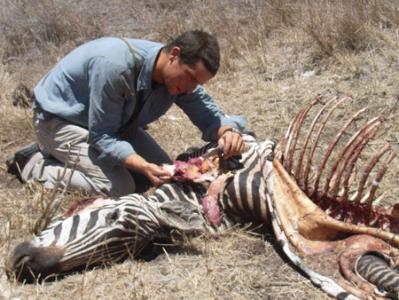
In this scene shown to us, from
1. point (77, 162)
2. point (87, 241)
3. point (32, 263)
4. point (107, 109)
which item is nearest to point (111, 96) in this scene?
point (107, 109)

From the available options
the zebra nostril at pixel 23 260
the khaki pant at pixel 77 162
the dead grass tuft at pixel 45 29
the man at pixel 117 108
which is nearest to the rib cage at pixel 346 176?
the man at pixel 117 108

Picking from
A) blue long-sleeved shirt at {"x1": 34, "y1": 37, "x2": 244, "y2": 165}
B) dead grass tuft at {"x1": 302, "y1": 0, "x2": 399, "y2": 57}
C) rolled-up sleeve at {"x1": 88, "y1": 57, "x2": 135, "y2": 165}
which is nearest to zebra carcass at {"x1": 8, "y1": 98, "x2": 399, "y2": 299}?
rolled-up sleeve at {"x1": 88, "y1": 57, "x2": 135, "y2": 165}

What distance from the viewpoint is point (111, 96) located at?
3676 millimetres

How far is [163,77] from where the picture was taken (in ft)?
12.1

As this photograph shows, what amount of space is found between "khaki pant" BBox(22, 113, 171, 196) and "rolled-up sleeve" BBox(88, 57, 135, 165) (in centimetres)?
26

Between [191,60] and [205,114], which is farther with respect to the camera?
[205,114]

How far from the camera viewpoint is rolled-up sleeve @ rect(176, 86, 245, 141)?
4.12m

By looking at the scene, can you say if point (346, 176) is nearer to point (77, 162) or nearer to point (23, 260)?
point (23, 260)

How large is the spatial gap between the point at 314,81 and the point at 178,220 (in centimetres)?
266

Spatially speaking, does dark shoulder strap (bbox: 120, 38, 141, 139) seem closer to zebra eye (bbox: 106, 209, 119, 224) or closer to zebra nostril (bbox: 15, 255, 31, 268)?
zebra eye (bbox: 106, 209, 119, 224)

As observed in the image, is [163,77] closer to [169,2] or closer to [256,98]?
[256,98]

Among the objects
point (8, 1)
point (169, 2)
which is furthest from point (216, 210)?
point (8, 1)

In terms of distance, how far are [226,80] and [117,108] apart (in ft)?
7.66

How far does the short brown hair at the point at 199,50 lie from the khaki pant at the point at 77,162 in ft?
3.10
